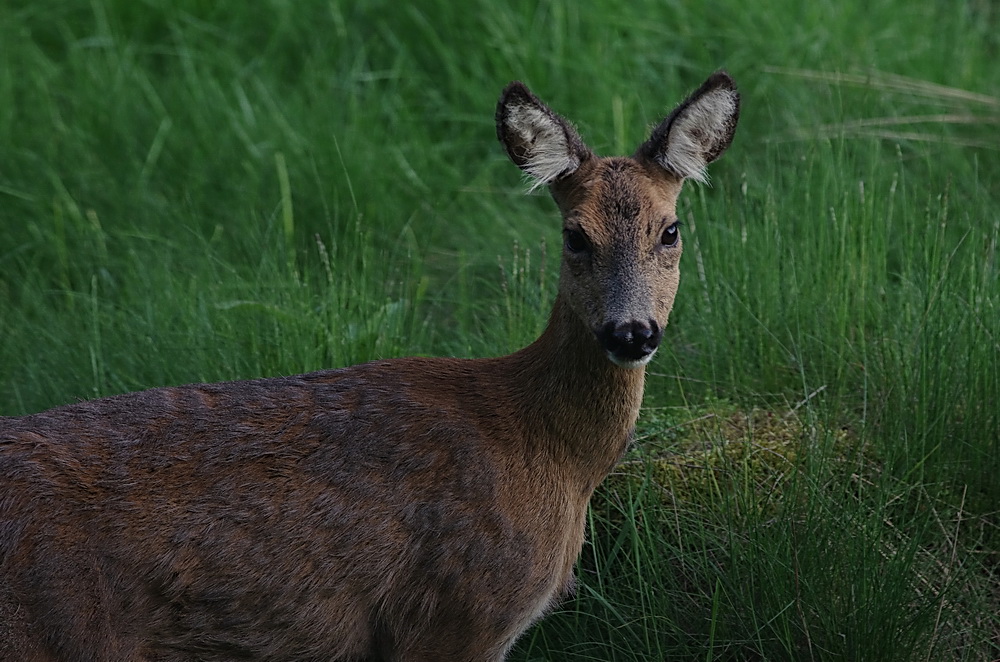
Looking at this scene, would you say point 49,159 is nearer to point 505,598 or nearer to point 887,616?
point 505,598

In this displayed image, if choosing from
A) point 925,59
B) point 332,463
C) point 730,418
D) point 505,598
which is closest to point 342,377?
point 332,463

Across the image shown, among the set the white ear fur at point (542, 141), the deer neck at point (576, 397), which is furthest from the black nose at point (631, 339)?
the white ear fur at point (542, 141)

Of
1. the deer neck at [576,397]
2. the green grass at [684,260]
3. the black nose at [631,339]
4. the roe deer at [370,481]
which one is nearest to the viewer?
the roe deer at [370,481]

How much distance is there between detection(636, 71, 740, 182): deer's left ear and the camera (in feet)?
13.1

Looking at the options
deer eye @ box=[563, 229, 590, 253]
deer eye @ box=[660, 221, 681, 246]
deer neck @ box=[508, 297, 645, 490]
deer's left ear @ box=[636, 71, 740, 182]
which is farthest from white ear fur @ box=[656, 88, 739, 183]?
deer neck @ box=[508, 297, 645, 490]

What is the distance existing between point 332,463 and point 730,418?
1.65 metres

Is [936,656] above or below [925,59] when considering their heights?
below

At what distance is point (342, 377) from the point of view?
12.9 ft

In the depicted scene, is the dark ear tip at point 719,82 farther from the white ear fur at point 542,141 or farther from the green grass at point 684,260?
the green grass at point 684,260

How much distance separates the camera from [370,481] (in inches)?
146

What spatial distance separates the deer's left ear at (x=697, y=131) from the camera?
3.98 metres

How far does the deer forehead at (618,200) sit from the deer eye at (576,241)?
0.08ft

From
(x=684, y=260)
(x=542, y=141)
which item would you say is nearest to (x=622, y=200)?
(x=542, y=141)

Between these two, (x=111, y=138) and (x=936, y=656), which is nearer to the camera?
(x=936, y=656)
